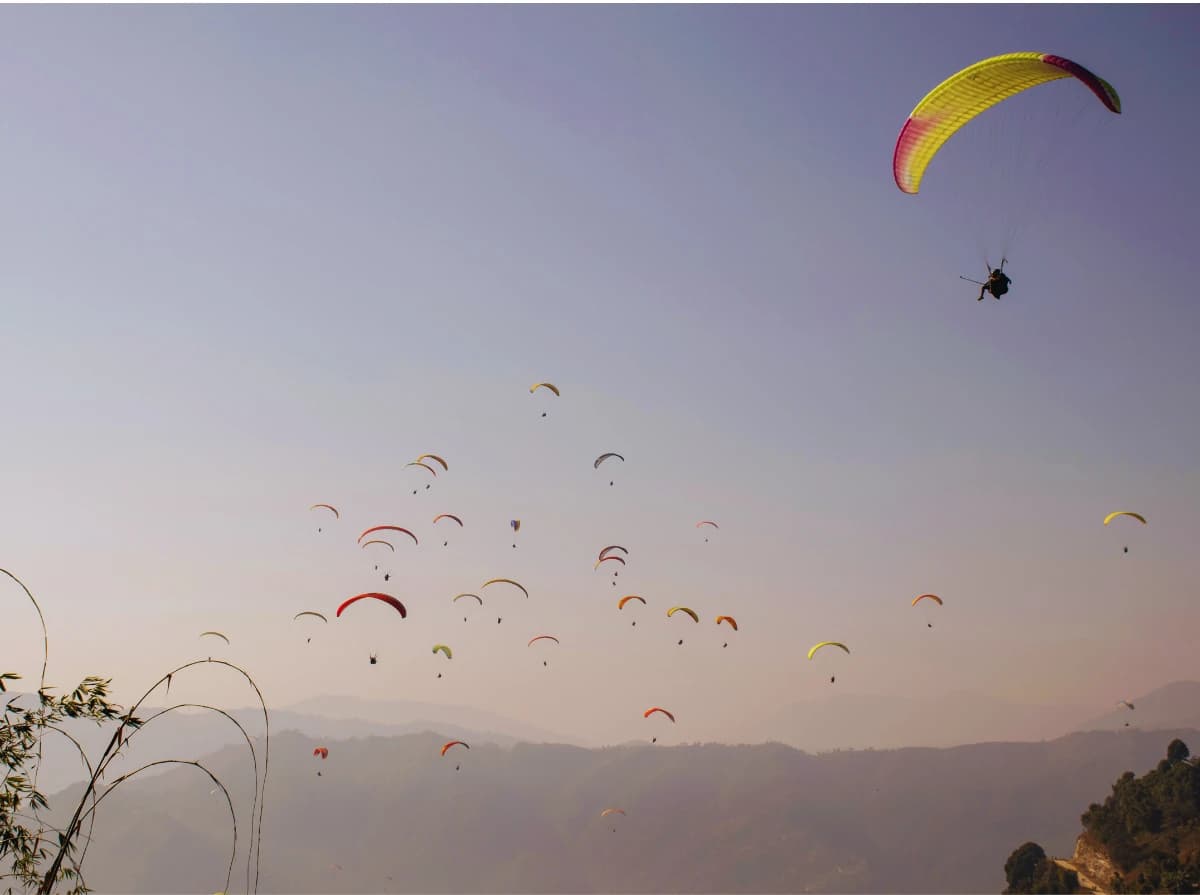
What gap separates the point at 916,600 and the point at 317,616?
33243 mm

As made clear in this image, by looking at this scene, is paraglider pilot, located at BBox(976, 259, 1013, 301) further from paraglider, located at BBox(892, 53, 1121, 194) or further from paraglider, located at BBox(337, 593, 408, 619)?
paraglider, located at BBox(337, 593, 408, 619)

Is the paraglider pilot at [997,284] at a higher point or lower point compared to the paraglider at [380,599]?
higher

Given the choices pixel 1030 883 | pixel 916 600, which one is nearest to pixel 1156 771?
pixel 1030 883

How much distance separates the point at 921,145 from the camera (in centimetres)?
2698

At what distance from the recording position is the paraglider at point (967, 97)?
2217 cm

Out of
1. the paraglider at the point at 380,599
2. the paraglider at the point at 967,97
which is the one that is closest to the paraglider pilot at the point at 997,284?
the paraglider at the point at 967,97

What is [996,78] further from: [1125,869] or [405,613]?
[1125,869]

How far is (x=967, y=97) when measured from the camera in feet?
81.4

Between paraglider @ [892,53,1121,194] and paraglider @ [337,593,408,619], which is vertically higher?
paraglider @ [892,53,1121,194]

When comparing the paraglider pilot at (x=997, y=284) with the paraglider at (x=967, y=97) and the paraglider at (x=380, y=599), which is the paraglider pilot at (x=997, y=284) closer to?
the paraglider at (x=967, y=97)

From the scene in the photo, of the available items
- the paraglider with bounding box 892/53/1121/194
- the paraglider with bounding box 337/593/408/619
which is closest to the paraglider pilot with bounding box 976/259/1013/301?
the paraglider with bounding box 892/53/1121/194

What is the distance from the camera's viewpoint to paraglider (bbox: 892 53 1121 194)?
22172 mm

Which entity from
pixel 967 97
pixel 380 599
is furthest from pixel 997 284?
pixel 380 599

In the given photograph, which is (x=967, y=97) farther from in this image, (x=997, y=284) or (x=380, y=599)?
(x=380, y=599)
